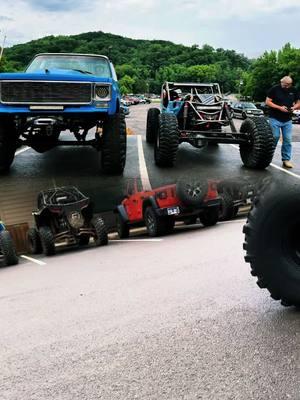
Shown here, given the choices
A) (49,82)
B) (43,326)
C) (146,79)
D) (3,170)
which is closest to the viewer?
(43,326)

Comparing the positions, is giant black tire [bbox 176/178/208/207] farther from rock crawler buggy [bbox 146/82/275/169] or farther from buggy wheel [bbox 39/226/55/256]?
buggy wheel [bbox 39/226/55/256]

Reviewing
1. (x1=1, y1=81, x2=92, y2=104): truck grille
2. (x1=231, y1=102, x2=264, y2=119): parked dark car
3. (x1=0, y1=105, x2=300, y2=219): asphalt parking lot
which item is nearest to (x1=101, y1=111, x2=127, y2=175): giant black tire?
(x1=1, y1=81, x2=92, y2=104): truck grille

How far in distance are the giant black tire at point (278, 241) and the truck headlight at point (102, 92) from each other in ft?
18.3

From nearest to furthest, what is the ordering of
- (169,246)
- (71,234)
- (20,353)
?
(20,353) < (169,246) < (71,234)

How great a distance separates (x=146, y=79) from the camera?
5138 inches

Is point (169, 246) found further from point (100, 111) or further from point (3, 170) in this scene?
point (3, 170)

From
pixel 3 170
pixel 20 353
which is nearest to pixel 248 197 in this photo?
pixel 3 170

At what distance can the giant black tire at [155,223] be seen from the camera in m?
8.05

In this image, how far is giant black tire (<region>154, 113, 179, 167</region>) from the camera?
9.73 m

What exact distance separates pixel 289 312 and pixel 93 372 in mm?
1157

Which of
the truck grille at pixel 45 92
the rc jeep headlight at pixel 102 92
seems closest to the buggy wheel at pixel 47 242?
the truck grille at pixel 45 92

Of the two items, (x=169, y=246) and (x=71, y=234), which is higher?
(x=169, y=246)

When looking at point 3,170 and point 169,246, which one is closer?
point 169,246

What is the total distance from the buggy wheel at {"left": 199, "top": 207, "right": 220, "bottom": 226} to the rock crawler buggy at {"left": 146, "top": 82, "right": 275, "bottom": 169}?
2060 millimetres
